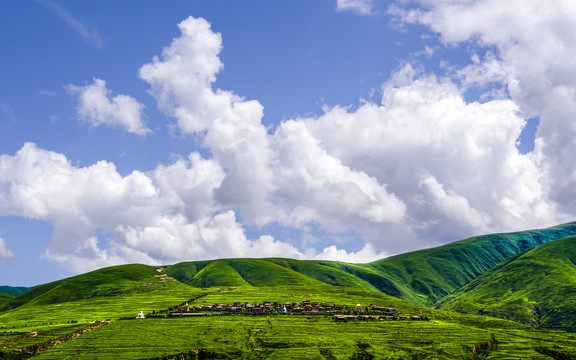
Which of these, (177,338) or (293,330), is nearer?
(177,338)

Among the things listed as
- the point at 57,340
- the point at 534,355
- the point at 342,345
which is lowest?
the point at 534,355

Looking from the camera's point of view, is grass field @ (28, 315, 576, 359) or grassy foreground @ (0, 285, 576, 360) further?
grass field @ (28, 315, 576, 359)

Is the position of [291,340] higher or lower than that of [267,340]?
lower

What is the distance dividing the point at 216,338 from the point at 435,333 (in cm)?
9711

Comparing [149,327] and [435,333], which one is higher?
[149,327]

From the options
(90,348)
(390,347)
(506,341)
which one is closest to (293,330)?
(390,347)

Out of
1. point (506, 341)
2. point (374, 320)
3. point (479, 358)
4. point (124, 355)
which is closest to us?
point (124, 355)

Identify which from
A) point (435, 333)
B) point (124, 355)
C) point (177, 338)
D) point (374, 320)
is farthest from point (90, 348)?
point (435, 333)

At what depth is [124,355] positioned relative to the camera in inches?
5285

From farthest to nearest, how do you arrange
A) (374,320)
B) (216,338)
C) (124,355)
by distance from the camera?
(374,320)
(216,338)
(124,355)

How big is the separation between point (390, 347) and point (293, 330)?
42031mm

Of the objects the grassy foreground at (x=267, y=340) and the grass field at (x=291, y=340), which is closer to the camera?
the grassy foreground at (x=267, y=340)

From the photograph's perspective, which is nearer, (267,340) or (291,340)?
(291,340)

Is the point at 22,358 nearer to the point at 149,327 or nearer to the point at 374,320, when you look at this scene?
the point at 149,327
